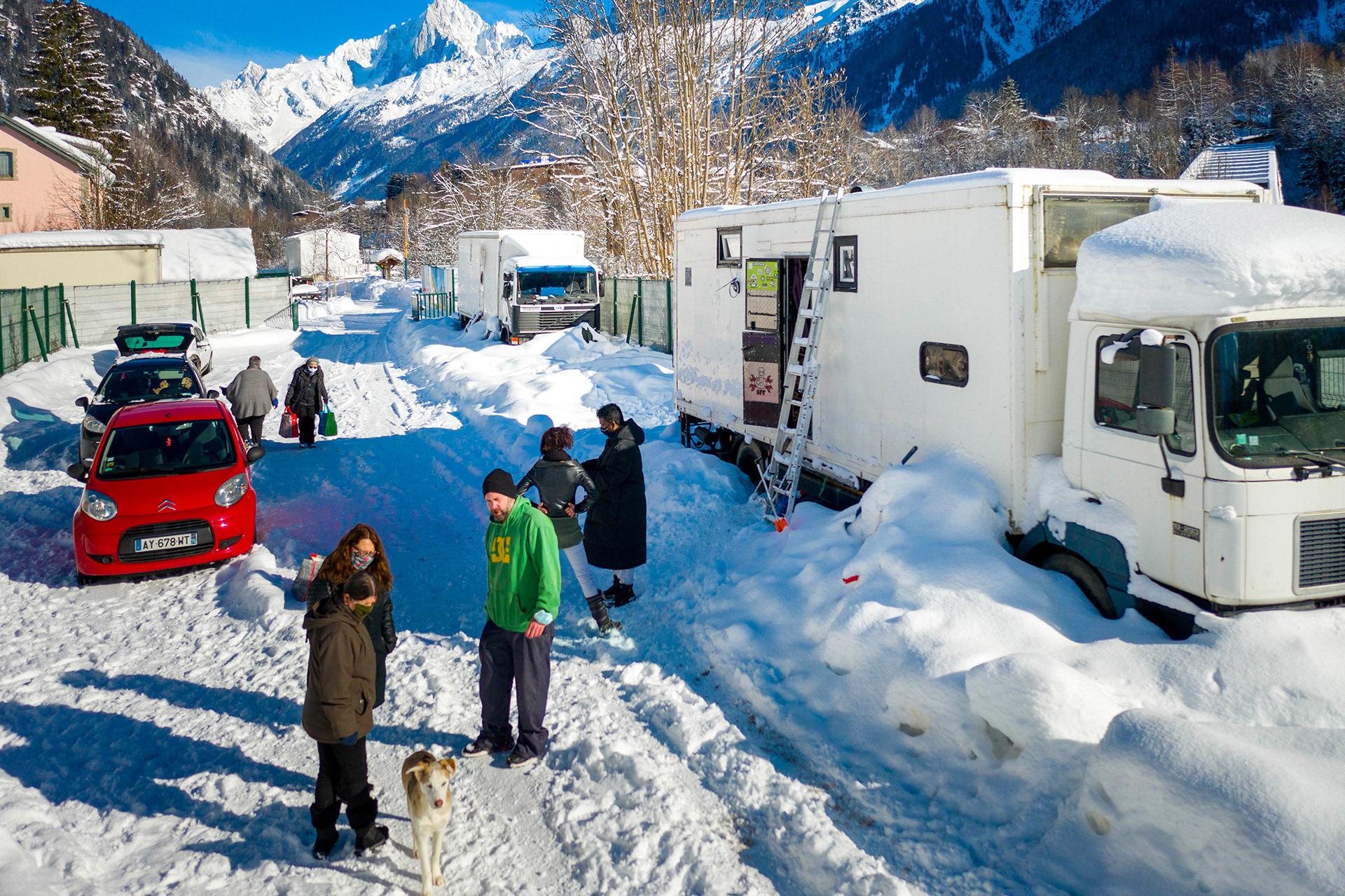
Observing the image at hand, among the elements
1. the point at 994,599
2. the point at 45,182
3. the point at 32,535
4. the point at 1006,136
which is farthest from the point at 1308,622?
the point at 1006,136

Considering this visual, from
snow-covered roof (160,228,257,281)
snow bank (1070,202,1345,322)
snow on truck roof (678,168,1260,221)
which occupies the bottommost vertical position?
snow bank (1070,202,1345,322)

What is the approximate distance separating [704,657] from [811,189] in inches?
1055

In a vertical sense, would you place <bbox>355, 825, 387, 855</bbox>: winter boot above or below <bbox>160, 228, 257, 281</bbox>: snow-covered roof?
below

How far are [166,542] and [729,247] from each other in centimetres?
655

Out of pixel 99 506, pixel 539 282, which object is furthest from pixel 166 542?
pixel 539 282

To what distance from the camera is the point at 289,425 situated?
15.1m

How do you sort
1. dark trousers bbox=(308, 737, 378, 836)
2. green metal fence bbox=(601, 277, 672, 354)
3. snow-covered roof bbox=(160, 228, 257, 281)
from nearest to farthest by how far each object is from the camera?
dark trousers bbox=(308, 737, 378, 836)
green metal fence bbox=(601, 277, 672, 354)
snow-covered roof bbox=(160, 228, 257, 281)

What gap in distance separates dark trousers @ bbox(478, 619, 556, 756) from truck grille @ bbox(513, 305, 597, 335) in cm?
2259

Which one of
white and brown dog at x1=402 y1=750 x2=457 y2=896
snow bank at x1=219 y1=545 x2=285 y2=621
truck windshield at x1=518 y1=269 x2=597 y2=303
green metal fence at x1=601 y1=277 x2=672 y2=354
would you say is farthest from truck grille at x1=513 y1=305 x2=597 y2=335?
white and brown dog at x1=402 y1=750 x2=457 y2=896

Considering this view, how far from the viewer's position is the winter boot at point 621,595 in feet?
28.0

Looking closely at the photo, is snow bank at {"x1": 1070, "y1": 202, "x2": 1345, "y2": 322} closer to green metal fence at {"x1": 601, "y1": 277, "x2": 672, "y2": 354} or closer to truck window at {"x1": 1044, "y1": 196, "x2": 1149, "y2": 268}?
truck window at {"x1": 1044, "y1": 196, "x2": 1149, "y2": 268}

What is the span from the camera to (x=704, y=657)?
291 inches

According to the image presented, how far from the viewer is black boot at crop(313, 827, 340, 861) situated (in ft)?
16.6

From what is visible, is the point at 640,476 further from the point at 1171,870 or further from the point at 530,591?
the point at 1171,870
